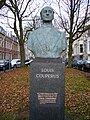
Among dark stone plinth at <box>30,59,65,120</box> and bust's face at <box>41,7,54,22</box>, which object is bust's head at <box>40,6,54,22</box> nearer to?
bust's face at <box>41,7,54,22</box>

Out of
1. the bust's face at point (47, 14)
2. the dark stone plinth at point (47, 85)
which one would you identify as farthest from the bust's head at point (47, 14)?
the dark stone plinth at point (47, 85)

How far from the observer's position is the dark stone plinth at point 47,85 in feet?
21.4

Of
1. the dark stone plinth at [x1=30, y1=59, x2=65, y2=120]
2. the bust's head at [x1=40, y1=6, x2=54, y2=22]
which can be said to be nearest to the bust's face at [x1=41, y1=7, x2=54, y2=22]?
the bust's head at [x1=40, y1=6, x2=54, y2=22]

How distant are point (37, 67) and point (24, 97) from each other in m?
4.30

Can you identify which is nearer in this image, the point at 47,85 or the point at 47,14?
the point at 47,85

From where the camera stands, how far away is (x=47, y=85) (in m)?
6.54

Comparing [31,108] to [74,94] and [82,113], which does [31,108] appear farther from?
[74,94]

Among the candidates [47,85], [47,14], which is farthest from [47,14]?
[47,85]

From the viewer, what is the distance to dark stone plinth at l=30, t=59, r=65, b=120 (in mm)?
6508

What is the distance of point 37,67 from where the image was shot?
21.5 feet

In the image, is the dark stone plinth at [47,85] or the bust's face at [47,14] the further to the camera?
the bust's face at [47,14]

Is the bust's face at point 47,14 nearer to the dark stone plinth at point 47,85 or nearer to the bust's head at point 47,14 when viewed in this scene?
the bust's head at point 47,14

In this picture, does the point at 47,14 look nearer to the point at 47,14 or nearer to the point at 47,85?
the point at 47,14

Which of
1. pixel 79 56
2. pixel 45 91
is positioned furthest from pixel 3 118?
pixel 79 56
